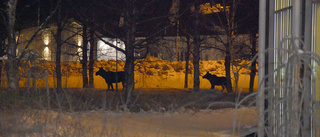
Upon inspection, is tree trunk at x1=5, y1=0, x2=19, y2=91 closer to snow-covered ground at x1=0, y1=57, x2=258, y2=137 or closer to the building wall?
snow-covered ground at x1=0, y1=57, x2=258, y2=137

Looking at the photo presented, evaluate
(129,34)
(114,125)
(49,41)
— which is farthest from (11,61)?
(49,41)

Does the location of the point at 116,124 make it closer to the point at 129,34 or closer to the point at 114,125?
the point at 114,125

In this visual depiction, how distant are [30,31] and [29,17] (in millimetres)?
8252

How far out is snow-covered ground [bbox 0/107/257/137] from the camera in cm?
914

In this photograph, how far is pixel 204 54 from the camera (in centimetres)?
5181

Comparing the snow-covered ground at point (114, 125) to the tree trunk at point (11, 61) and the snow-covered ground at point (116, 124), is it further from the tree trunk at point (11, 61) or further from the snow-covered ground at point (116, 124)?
the tree trunk at point (11, 61)

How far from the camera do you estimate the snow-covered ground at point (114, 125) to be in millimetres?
9141

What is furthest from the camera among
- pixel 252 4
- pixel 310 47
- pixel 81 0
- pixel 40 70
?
pixel 252 4

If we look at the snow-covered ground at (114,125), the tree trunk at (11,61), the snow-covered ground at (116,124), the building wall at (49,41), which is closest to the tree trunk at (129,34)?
the snow-covered ground at (116,124)

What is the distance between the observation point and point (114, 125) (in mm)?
10047

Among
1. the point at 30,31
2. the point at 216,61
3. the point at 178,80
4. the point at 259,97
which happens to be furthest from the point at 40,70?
the point at 216,61

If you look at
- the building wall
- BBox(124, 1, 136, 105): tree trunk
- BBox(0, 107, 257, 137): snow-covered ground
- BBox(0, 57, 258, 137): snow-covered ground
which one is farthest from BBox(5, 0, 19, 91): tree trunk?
the building wall

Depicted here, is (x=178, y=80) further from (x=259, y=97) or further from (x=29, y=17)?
(x=259, y=97)

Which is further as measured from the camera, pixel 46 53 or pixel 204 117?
pixel 46 53
